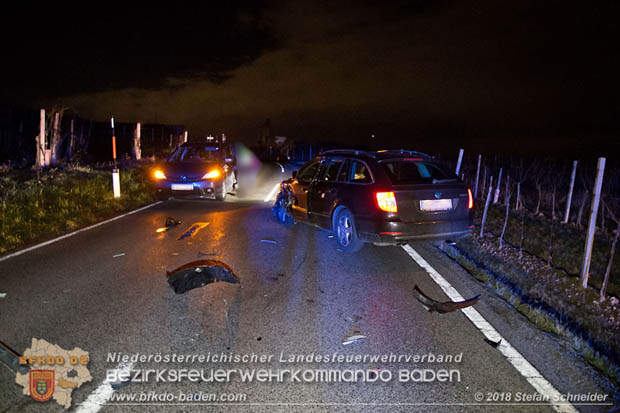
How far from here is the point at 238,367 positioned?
316 cm

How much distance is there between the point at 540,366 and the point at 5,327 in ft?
15.3

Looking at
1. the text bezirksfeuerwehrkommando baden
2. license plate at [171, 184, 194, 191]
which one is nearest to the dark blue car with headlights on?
license plate at [171, 184, 194, 191]

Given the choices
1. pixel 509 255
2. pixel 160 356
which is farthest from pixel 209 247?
pixel 509 255

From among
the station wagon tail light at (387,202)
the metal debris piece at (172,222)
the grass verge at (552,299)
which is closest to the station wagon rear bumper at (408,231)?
the station wagon tail light at (387,202)

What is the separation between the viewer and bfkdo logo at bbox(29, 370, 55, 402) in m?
2.85

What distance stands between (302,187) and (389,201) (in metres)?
2.46

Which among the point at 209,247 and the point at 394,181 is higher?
the point at 394,181

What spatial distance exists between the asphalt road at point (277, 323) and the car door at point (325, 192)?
73 cm

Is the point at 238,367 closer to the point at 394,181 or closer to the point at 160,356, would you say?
the point at 160,356

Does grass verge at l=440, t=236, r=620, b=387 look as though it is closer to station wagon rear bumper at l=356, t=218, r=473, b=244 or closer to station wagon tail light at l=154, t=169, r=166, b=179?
station wagon rear bumper at l=356, t=218, r=473, b=244

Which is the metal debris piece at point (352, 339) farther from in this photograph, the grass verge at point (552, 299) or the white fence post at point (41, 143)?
the white fence post at point (41, 143)

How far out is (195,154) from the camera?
44.1 feet

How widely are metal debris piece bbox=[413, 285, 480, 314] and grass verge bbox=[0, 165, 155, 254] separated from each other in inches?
263

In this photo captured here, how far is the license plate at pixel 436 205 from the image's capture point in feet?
19.8
